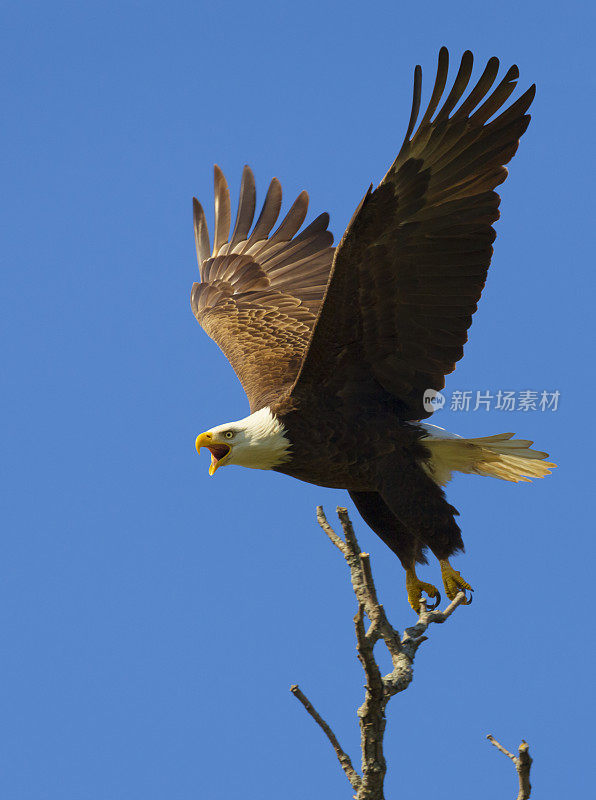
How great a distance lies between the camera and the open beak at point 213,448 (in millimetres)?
5383

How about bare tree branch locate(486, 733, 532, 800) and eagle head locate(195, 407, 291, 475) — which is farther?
eagle head locate(195, 407, 291, 475)

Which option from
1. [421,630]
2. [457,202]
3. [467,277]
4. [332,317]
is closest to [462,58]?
[457,202]

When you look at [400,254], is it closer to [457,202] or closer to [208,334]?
[457,202]

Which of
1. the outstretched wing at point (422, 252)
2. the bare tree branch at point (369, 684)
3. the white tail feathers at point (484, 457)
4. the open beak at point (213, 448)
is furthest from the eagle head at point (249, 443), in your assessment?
the bare tree branch at point (369, 684)

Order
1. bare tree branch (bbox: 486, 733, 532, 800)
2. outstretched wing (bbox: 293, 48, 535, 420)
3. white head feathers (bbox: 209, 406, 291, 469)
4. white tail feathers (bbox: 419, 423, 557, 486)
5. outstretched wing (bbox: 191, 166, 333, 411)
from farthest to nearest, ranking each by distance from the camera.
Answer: outstretched wing (bbox: 191, 166, 333, 411) < white tail feathers (bbox: 419, 423, 557, 486) < white head feathers (bbox: 209, 406, 291, 469) < outstretched wing (bbox: 293, 48, 535, 420) < bare tree branch (bbox: 486, 733, 532, 800)

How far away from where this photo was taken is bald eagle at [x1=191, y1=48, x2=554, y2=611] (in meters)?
4.97

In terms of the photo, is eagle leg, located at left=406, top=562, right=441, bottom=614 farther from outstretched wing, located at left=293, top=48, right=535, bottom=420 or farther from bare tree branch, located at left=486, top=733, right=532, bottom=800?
bare tree branch, located at left=486, top=733, right=532, bottom=800

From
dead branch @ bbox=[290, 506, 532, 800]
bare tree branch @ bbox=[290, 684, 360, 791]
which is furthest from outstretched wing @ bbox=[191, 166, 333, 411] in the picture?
bare tree branch @ bbox=[290, 684, 360, 791]

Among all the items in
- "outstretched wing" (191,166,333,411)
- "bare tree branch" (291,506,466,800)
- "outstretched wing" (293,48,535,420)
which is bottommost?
"bare tree branch" (291,506,466,800)

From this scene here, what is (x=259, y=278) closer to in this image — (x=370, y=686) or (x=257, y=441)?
(x=257, y=441)

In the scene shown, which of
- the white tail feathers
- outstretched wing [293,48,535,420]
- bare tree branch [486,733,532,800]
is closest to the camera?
bare tree branch [486,733,532,800]

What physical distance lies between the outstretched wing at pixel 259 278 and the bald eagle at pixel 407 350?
73 centimetres

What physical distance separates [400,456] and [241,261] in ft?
10.0

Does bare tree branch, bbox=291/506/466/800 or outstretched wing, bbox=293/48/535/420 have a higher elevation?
outstretched wing, bbox=293/48/535/420
